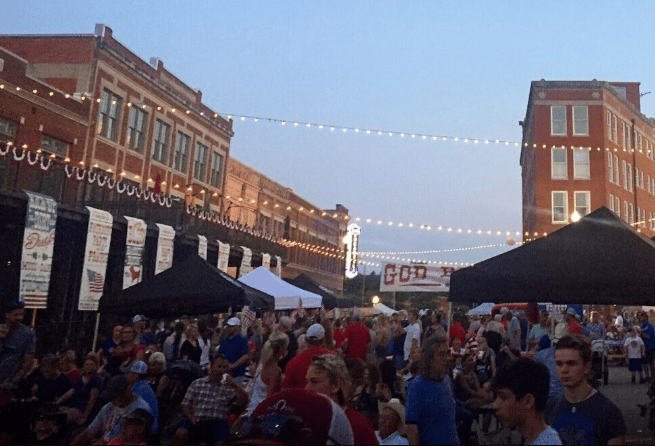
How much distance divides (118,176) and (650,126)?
3857cm

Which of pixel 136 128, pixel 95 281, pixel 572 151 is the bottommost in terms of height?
pixel 95 281

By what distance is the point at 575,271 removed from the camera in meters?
6.88

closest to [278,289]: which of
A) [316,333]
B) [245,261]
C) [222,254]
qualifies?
[316,333]

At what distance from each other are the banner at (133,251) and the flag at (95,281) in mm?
801

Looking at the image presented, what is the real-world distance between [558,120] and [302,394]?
39462mm

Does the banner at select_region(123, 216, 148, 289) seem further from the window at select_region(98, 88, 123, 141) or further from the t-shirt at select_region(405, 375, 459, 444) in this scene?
the t-shirt at select_region(405, 375, 459, 444)

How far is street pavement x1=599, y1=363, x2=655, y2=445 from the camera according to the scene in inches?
333

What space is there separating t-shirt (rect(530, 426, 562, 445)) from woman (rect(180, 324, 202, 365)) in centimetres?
789

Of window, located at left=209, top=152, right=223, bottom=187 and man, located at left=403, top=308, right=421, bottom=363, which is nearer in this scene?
man, located at left=403, top=308, right=421, bottom=363

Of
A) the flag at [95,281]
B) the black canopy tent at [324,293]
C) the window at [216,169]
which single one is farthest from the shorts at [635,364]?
Answer: the window at [216,169]

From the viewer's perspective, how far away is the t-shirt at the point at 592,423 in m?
3.11

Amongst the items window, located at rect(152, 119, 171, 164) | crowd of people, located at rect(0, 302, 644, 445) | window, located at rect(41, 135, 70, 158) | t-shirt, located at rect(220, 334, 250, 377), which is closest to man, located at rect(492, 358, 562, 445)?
crowd of people, located at rect(0, 302, 644, 445)

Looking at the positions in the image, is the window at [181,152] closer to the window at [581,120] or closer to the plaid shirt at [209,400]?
the window at [581,120]

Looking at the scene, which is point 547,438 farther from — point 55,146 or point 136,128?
point 136,128
